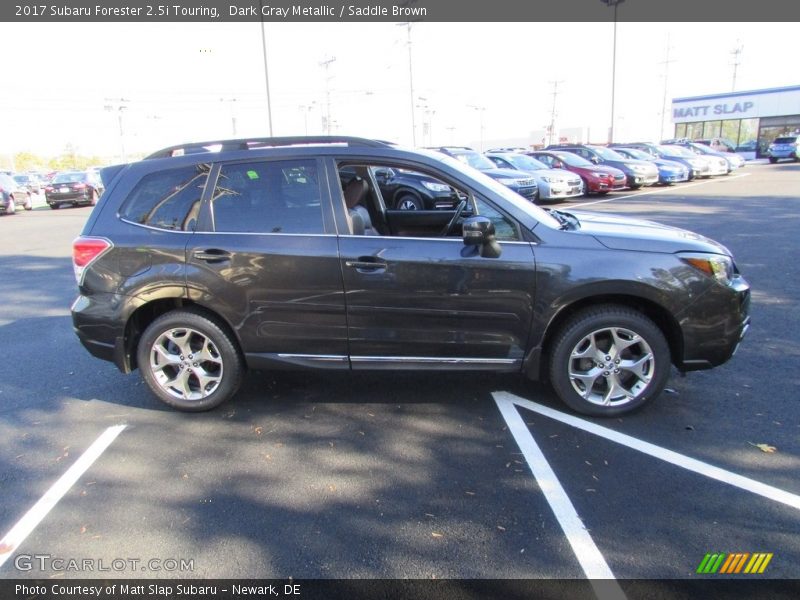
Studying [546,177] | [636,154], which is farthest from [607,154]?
[546,177]

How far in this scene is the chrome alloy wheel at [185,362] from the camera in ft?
13.4

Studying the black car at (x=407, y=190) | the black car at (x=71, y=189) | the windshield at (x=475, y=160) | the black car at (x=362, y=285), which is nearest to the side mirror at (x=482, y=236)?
the black car at (x=362, y=285)

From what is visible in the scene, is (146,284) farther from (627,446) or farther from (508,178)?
(508,178)

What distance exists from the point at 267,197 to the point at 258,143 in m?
0.44

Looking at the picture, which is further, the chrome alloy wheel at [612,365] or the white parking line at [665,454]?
the chrome alloy wheel at [612,365]

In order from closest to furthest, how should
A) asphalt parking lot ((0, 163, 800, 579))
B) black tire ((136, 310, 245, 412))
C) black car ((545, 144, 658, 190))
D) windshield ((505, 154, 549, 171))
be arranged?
asphalt parking lot ((0, 163, 800, 579)) → black tire ((136, 310, 245, 412)) → windshield ((505, 154, 549, 171)) → black car ((545, 144, 658, 190))

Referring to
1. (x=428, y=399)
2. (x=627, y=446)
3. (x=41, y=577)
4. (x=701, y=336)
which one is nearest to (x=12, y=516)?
(x=41, y=577)

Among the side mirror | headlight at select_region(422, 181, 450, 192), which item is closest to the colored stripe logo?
the side mirror

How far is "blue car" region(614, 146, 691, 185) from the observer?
73.2 ft

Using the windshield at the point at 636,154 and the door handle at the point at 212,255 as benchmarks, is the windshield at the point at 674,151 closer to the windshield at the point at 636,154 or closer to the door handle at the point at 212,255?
the windshield at the point at 636,154

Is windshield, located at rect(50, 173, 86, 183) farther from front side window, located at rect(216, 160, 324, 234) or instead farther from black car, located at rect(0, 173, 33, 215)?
front side window, located at rect(216, 160, 324, 234)

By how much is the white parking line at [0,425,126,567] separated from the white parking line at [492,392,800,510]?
2.74 meters

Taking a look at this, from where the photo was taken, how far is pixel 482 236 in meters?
3.67

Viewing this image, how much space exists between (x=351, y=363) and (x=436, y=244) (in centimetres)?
103
